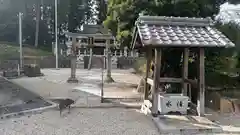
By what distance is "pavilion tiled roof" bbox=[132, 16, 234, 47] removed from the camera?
580cm

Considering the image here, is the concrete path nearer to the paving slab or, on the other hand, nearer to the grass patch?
the paving slab

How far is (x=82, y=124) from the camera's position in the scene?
6074 mm

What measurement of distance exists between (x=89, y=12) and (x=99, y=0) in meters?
2.66

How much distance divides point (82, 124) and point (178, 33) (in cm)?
306

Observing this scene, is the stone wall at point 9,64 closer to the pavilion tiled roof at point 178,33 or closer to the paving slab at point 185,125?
the pavilion tiled roof at point 178,33

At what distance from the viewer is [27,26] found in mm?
36594

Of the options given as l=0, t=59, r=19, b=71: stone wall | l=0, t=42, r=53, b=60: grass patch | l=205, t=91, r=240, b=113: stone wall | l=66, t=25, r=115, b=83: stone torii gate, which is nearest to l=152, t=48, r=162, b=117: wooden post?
l=205, t=91, r=240, b=113: stone wall

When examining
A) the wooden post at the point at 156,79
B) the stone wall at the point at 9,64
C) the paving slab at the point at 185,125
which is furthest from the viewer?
the stone wall at the point at 9,64

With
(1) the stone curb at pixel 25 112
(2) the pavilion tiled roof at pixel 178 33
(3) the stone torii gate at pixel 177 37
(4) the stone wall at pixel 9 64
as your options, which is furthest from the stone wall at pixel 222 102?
(4) the stone wall at pixel 9 64

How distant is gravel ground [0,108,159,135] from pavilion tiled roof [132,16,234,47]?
1858mm

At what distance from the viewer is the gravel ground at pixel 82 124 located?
5.52m

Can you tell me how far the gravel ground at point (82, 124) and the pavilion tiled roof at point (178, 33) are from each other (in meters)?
1.86

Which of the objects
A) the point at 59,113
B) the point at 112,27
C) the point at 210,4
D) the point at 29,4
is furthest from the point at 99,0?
the point at 59,113

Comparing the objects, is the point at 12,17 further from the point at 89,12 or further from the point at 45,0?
the point at 89,12
